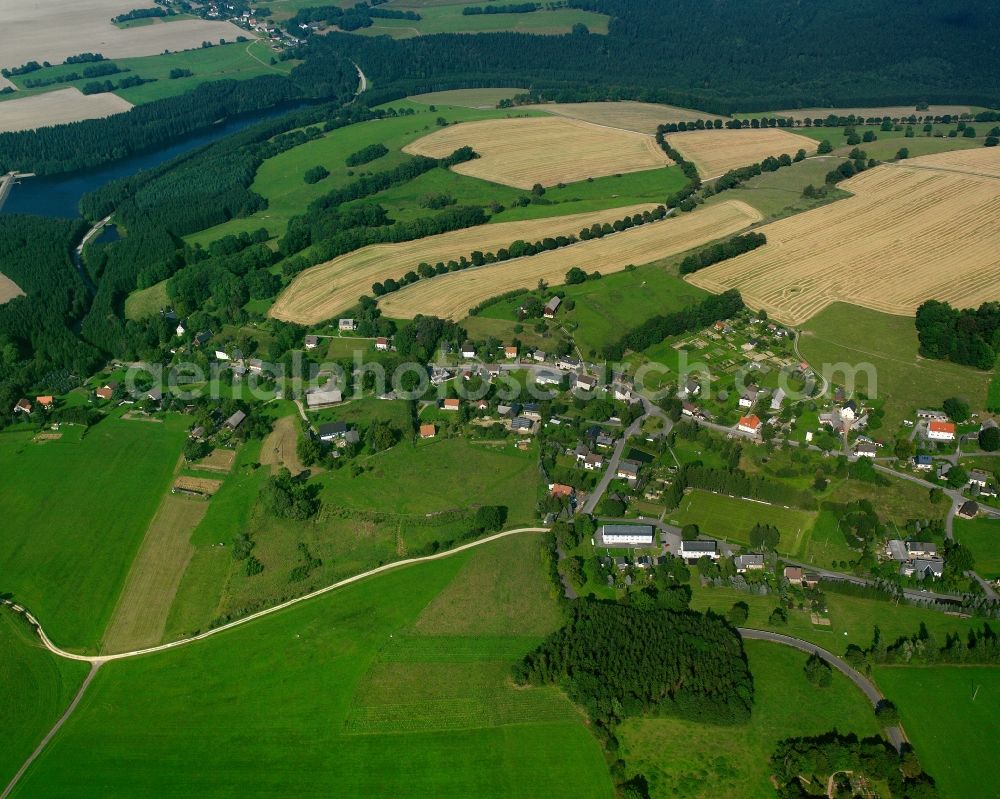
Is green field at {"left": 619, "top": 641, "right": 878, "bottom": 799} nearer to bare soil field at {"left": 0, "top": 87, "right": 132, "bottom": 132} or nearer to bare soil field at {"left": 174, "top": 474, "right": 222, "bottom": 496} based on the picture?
bare soil field at {"left": 174, "top": 474, "right": 222, "bottom": 496}


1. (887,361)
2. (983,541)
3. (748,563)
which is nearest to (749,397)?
(887,361)

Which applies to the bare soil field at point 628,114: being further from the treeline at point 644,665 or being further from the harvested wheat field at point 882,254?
the treeline at point 644,665

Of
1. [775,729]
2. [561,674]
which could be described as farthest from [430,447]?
[775,729]

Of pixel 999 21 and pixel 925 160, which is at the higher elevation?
pixel 999 21

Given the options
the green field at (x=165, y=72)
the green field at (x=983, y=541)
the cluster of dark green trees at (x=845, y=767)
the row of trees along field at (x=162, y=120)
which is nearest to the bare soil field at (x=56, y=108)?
the green field at (x=165, y=72)

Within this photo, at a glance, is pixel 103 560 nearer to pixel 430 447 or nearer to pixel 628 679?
pixel 430 447

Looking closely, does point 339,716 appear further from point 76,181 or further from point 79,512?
point 76,181

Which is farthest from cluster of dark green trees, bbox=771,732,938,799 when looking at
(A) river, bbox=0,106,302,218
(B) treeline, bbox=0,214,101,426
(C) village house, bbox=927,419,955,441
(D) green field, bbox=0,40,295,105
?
(D) green field, bbox=0,40,295,105
